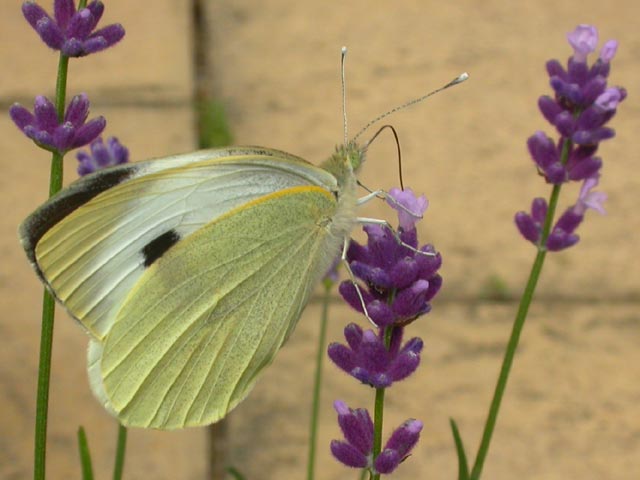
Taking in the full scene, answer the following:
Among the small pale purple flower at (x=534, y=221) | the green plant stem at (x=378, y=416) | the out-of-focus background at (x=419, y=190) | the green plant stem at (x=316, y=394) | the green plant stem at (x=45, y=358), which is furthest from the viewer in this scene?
the out-of-focus background at (x=419, y=190)

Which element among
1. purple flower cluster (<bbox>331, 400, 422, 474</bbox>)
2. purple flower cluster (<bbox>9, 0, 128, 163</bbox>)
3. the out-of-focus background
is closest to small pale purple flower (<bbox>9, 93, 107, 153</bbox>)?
purple flower cluster (<bbox>9, 0, 128, 163</bbox>)

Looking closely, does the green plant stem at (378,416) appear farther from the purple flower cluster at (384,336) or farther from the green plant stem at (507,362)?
the green plant stem at (507,362)

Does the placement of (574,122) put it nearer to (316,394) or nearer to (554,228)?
(554,228)

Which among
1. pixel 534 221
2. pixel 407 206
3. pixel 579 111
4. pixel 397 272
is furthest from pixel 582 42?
pixel 397 272

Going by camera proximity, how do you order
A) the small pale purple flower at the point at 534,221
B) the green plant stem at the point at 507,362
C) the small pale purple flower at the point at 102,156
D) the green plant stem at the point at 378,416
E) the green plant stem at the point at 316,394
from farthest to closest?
the green plant stem at the point at 316,394 < the small pale purple flower at the point at 102,156 < the small pale purple flower at the point at 534,221 < the green plant stem at the point at 507,362 < the green plant stem at the point at 378,416

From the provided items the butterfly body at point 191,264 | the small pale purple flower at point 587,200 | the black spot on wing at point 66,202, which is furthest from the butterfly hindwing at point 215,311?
the small pale purple flower at point 587,200
